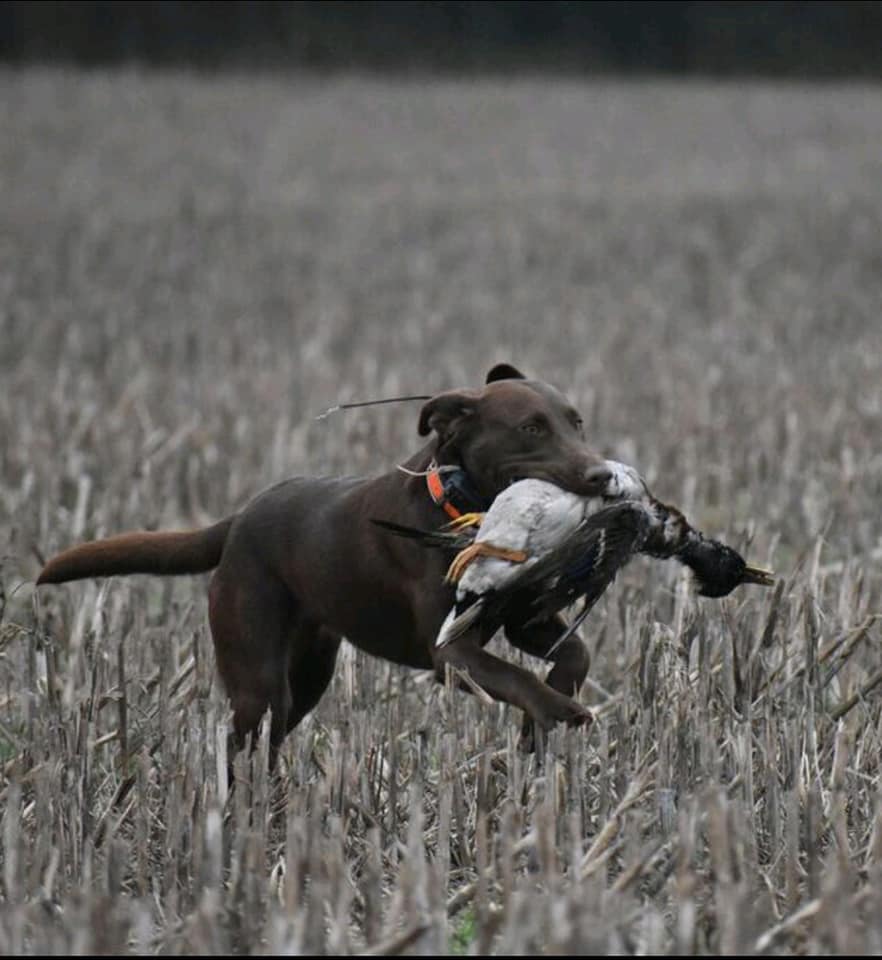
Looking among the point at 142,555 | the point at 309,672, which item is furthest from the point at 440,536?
the point at 142,555

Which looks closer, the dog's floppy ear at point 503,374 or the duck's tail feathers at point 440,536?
the duck's tail feathers at point 440,536

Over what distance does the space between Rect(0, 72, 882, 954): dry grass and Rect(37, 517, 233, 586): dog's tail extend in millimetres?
248

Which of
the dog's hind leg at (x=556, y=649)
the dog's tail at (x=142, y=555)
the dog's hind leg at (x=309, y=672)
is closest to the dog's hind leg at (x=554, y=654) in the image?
the dog's hind leg at (x=556, y=649)

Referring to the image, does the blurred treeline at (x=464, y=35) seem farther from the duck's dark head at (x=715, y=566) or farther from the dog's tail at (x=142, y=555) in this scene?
the duck's dark head at (x=715, y=566)

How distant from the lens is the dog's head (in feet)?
14.4

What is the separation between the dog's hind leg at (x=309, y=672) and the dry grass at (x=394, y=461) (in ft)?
0.20

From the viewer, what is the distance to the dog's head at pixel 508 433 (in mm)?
4383

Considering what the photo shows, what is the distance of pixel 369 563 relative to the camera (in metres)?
4.71

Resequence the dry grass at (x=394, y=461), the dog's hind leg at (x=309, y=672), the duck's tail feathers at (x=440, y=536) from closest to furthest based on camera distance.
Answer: the dry grass at (x=394, y=461)
the duck's tail feathers at (x=440, y=536)
the dog's hind leg at (x=309, y=672)

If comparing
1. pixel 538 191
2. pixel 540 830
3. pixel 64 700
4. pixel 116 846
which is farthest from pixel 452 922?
pixel 538 191

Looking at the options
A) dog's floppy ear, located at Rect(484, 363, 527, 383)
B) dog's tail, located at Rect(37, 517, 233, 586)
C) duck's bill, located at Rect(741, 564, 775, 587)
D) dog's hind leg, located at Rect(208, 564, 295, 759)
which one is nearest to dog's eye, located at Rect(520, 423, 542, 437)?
dog's floppy ear, located at Rect(484, 363, 527, 383)

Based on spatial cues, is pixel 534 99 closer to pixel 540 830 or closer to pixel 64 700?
pixel 64 700

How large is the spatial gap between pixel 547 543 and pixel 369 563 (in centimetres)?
69

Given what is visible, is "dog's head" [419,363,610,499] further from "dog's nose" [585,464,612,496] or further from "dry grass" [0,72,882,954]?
"dry grass" [0,72,882,954]
